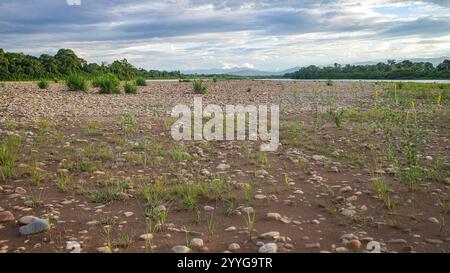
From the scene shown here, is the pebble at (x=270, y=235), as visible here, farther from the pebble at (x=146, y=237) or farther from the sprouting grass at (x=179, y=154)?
the sprouting grass at (x=179, y=154)

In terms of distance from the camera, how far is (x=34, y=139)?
8.46 meters

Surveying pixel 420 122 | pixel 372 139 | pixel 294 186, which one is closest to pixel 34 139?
pixel 294 186

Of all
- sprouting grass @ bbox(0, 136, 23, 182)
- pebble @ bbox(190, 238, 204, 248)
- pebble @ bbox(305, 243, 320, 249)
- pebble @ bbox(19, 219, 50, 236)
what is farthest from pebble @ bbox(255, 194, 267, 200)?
sprouting grass @ bbox(0, 136, 23, 182)

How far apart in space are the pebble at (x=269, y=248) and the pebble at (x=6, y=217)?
2.81 m

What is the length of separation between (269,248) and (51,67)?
46583 millimetres

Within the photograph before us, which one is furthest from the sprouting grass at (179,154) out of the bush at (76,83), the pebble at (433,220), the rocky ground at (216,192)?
the bush at (76,83)

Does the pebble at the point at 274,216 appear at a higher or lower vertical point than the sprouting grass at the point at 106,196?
lower

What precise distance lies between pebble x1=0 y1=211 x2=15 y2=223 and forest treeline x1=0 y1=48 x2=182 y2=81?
3477 cm

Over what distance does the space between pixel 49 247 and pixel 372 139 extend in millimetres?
7001

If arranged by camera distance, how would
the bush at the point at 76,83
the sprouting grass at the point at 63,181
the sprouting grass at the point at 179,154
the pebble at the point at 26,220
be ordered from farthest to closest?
the bush at the point at 76,83 < the sprouting grass at the point at 179,154 < the sprouting grass at the point at 63,181 < the pebble at the point at 26,220

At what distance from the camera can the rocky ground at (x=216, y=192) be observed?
14.0 feet

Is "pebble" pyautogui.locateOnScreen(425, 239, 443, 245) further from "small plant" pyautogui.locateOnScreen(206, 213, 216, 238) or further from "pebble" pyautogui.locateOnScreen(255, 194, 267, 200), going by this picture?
"small plant" pyautogui.locateOnScreen(206, 213, 216, 238)
